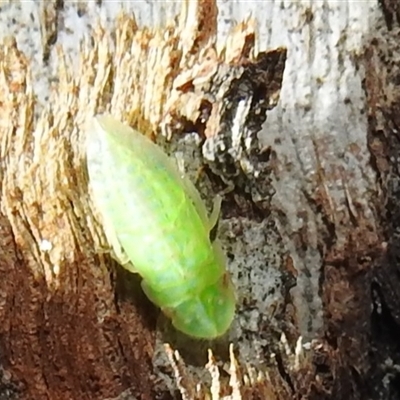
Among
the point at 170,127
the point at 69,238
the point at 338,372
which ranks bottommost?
the point at 338,372

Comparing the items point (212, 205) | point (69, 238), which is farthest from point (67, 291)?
point (212, 205)

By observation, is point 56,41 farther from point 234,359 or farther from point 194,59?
point 234,359

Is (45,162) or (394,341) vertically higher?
(45,162)
